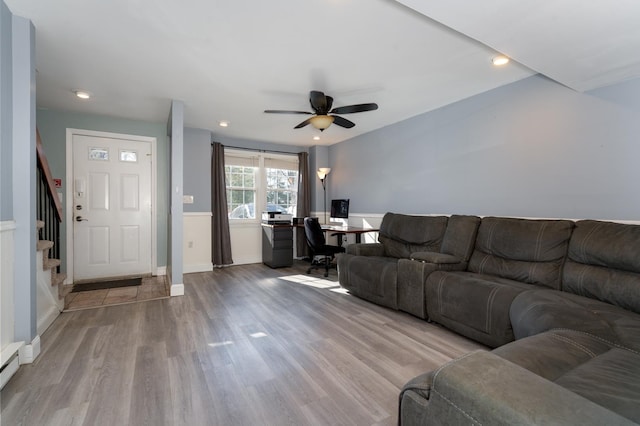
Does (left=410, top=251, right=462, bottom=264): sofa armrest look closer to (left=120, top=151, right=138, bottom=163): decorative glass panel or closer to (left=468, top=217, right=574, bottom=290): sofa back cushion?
(left=468, top=217, right=574, bottom=290): sofa back cushion

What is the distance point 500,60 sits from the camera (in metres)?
2.49

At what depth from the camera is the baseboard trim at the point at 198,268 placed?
15.2 ft

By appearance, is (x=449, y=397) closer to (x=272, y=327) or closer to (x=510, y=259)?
(x=272, y=327)

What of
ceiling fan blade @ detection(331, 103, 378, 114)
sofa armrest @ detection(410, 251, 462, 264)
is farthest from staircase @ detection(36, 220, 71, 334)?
sofa armrest @ detection(410, 251, 462, 264)

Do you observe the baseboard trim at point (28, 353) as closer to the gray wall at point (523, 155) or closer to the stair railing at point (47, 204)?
the stair railing at point (47, 204)

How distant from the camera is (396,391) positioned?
1.65 metres

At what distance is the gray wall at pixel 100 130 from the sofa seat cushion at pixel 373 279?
298cm

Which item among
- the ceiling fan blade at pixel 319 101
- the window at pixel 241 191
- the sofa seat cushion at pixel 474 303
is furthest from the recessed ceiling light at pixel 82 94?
the sofa seat cushion at pixel 474 303

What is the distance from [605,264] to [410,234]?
176cm

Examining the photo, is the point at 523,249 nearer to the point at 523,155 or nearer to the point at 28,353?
the point at 523,155

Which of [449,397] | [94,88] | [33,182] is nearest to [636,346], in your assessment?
[449,397]

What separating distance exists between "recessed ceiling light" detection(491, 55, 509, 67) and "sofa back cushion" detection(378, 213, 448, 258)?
1.59 m

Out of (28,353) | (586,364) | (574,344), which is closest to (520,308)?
(574,344)

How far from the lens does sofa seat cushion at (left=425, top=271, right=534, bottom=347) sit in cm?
205
